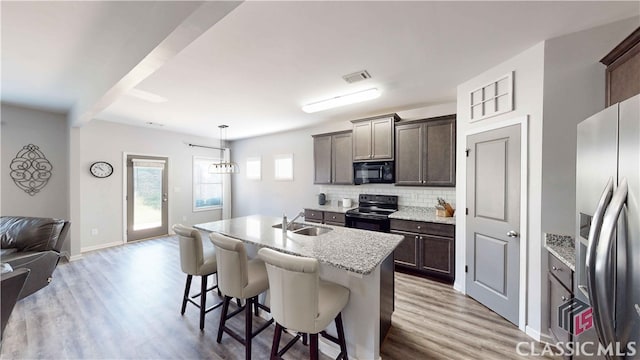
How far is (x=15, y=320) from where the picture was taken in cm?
233

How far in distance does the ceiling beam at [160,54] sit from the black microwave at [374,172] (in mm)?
3146

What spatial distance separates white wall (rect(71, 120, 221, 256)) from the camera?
4.50 metres

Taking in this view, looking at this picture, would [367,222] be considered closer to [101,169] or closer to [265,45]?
[265,45]

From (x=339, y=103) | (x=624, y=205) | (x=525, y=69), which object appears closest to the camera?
(x=624, y=205)

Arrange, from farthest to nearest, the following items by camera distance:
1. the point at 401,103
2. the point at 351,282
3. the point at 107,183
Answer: the point at 107,183
the point at 401,103
the point at 351,282

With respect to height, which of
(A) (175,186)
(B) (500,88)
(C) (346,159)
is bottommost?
(A) (175,186)

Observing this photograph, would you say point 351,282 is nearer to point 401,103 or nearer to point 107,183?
point 401,103

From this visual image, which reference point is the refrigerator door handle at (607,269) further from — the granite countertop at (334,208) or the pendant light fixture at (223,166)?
the pendant light fixture at (223,166)

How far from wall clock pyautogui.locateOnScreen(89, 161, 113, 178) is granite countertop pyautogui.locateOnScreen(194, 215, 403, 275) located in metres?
3.72

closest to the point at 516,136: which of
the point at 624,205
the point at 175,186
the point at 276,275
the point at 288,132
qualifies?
the point at 624,205

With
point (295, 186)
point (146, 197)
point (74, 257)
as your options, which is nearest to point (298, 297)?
point (295, 186)

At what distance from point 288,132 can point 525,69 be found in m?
4.50

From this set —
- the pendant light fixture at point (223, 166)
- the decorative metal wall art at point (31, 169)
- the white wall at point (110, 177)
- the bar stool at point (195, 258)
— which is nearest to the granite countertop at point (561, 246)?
the bar stool at point (195, 258)

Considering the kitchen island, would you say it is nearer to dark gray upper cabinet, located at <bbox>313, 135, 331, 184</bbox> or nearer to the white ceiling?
the white ceiling
